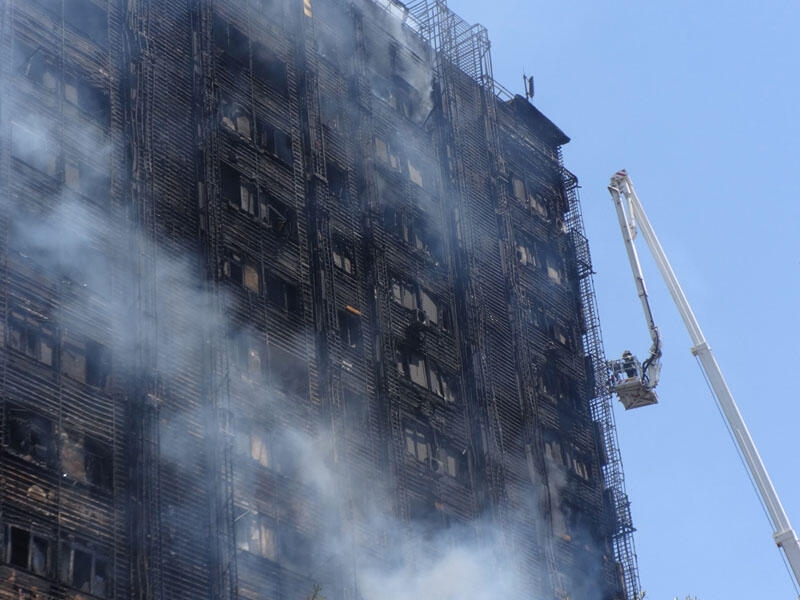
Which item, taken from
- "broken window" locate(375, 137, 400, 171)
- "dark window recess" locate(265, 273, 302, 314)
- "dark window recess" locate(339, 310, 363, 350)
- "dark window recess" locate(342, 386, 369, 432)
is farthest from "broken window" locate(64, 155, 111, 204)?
"broken window" locate(375, 137, 400, 171)

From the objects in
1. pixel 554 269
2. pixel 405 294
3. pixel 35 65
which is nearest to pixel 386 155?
pixel 405 294

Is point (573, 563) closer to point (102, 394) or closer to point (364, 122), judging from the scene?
point (364, 122)

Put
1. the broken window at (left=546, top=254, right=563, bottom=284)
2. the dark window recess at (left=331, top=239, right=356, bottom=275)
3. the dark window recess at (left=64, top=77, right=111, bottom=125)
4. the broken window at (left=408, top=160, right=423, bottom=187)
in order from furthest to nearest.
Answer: the broken window at (left=546, top=254, right=563, bottom=284) < the broken window at (left=408, top=160, right=423, bottom=187) < the dark window recess at (left=331, top=239, right=356, bottom=275) < the dark window recess at (left=64, top=77, right=111, bottom=125)

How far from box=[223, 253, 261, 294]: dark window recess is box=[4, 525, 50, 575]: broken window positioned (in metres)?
16.3

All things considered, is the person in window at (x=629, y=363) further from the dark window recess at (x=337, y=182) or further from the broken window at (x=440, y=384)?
the dark window recess at (x=337, y=182)

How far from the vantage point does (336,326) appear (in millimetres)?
70062

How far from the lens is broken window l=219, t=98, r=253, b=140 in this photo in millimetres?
69162

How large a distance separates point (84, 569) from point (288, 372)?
15.4 m

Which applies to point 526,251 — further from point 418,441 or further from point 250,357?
point 250,357

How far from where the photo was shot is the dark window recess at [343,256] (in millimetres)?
72750

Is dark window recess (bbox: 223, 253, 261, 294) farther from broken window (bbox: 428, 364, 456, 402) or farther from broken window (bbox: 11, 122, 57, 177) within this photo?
broken window (bbox: 428, 364, 456, 402)

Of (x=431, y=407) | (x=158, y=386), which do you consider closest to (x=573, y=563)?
Answer: (x=431, y=407)

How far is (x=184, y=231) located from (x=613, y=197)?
2688cm

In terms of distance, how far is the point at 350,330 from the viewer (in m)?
71.6
